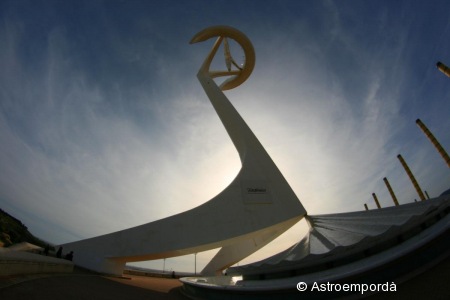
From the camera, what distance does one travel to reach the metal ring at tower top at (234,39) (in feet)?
50.9

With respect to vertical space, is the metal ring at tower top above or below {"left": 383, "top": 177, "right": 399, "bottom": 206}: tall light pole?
above

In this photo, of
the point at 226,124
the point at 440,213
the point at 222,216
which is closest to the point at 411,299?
the point at 440,213

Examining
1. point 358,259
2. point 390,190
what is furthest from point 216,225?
point 390,190

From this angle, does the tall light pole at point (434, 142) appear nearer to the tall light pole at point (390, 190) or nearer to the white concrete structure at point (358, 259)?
the tall light pole at point (390, 190)

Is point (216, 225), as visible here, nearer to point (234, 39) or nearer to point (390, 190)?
point (234, 39)

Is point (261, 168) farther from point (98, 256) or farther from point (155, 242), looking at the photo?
point (98, 256)

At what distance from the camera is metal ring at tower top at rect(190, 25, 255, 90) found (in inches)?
611

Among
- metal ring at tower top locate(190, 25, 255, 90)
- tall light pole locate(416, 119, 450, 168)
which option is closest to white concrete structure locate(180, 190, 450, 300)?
metal ring at tower top locate(190, 25, 255, 90)

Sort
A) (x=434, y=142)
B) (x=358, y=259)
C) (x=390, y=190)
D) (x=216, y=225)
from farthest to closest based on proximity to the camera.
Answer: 1. (x=390, y=190)
2. (x=434, y=142)
3. (x=216, y=225)
4. (x=358, y=259)

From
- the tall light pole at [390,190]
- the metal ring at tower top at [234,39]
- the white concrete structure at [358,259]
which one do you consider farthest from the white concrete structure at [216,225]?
the tall light pole at [390,190]

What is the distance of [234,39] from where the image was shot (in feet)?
52.7

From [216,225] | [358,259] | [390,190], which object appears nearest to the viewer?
[358,259]

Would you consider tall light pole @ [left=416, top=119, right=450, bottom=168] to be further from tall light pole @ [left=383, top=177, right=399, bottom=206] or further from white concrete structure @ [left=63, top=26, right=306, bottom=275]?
white concrete structure @ [left=63, top=26, right=306, bottom=275]

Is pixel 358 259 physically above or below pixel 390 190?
below
